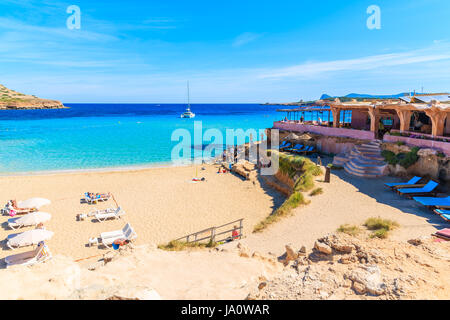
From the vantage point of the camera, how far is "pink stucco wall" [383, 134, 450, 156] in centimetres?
1338

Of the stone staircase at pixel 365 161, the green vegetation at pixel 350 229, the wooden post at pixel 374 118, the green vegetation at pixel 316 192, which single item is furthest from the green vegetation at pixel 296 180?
the wooden post at pixel 374 118

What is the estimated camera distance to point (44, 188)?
18531 mm

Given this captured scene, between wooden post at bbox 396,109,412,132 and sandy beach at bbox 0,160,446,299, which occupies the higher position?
wooden post at bbox 396,109,412,132

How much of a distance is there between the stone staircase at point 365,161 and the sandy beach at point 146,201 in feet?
15.8

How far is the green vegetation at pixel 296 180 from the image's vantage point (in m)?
10.6

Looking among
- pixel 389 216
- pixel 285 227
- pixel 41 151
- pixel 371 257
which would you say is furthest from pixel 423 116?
pixel 41 151

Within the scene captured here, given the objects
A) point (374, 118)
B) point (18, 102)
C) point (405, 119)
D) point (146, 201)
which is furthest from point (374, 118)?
point (18, 102)

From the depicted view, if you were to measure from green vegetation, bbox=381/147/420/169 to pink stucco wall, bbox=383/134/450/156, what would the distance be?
50 cm

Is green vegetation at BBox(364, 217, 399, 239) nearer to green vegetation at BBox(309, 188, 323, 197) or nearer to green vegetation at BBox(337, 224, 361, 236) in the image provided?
green vegetation at BBox(337, 224, 361, 236)

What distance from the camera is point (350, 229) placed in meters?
8.55

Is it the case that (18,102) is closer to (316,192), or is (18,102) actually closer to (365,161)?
(316,192)

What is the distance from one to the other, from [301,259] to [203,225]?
21.8 ft

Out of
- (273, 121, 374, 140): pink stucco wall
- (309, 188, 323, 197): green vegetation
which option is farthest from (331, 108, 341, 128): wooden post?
(309, 188, 323, 197): green vegetation

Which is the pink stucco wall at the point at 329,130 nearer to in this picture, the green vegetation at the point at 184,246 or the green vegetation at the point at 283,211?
the green vegetation at the point at 283,211
